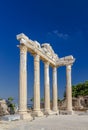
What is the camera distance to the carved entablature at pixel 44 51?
1055 inches

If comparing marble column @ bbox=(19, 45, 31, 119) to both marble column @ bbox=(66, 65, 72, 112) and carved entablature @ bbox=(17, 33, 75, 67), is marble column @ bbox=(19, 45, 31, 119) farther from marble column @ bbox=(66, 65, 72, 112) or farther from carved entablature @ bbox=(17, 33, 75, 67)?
marble column @ bbox=(66, 65, 72, 112)

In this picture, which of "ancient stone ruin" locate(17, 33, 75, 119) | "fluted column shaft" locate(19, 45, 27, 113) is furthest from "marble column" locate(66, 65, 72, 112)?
"fluted column shaft" locate(19, 45, 27, 113)

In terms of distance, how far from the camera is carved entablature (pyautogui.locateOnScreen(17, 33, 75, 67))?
26.8 m

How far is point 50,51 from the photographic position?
3616 centimetres

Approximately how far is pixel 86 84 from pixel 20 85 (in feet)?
154

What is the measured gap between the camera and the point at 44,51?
33.3 meters

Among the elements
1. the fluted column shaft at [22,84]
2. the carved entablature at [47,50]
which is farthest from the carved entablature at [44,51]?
the fluted column shaft at [22,84]

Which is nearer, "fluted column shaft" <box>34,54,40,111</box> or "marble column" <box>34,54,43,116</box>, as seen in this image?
"marble column" <box>34,54,43,116</box>

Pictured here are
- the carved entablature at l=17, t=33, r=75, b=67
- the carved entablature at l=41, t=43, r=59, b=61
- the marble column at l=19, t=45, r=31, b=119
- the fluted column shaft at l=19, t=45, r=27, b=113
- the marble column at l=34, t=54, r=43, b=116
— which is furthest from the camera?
the carved entablature at l=41, t=43, r=59, b=61

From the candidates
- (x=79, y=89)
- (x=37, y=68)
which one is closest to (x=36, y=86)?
(x=37, y=68)

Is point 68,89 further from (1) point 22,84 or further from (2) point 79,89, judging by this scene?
(2) point 79,89

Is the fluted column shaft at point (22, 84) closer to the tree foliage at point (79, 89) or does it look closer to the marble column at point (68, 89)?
the marble column at point (68, 89)

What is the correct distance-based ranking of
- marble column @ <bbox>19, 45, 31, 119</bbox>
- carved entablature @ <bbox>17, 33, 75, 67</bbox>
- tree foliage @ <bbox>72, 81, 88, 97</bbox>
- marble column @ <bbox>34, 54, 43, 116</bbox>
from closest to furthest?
marble column @ <bbox>19, 45, 31, 119</bbox> → carved entablature @ <bbox>17, 33, 75, 67</bbox> → marble column @ <bbox>34, 54, 43, 116</bbox> → tree foliage @ <bbox>72, 81, 88, 97</bbox>

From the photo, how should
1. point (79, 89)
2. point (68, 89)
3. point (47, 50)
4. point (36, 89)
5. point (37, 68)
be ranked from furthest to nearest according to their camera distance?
point (79, 89) < point (68, 89) < point (47, 50) < point (37, 68) < point (36, 89)
